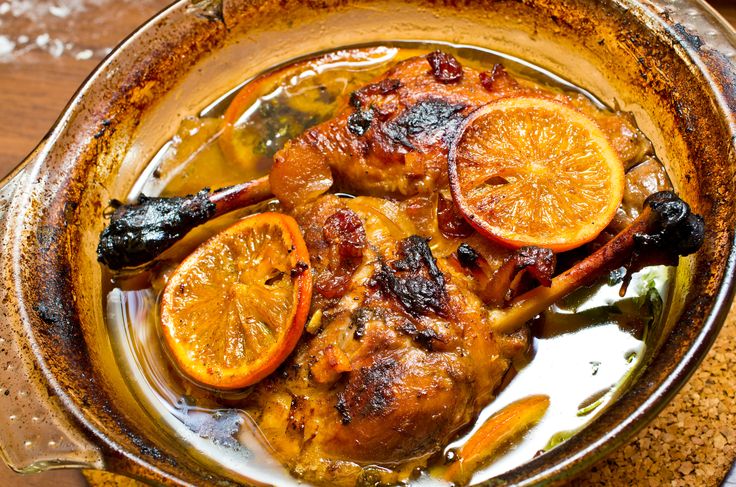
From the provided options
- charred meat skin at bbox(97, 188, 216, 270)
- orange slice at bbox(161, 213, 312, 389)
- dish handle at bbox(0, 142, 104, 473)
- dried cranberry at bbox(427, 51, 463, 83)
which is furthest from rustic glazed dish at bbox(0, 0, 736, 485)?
dried cranberry at bbox(427, 51, 463, 83)

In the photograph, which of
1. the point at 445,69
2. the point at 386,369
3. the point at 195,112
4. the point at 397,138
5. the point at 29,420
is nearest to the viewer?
the point at 29,420

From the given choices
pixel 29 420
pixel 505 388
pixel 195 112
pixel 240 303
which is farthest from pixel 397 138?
pixel 29 420

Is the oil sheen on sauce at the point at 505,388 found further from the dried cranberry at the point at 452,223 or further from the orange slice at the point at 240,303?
the dried cranberry at the point at 452,223

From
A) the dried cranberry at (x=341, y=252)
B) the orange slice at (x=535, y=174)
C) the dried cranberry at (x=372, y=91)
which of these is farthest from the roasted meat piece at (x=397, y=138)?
the dried cranberry at (x=341, y=252)

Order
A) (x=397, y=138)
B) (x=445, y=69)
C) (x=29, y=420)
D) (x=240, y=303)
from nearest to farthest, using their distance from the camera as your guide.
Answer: (x=29, y=420) → (x=240, y=303) → (x=397, y=138) → (x=445, y=69)

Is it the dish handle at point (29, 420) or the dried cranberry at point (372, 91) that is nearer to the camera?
the dish handle at point (29, 420)

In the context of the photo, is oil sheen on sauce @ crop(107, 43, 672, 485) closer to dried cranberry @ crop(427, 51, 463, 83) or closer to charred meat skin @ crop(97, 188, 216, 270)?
charred meat skin @ crop(97, 188, 216, 270)

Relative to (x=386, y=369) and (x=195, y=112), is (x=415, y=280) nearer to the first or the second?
(x=386, y=369)
